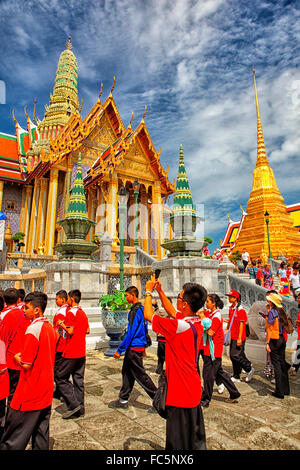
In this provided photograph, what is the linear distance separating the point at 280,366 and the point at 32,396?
3.45 m

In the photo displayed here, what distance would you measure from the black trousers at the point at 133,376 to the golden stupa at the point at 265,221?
20.4 meters

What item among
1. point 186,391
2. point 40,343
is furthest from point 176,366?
point 40,343

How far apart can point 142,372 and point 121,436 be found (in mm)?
904

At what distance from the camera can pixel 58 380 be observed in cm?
344

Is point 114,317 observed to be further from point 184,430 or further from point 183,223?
point 184,430

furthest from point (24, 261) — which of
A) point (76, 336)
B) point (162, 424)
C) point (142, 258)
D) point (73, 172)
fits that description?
point (162, 424)

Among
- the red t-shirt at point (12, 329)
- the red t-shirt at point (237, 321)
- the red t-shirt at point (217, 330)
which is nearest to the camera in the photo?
the red t-shirt at point (12, 329)

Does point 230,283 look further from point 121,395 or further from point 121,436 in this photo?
point 121,436

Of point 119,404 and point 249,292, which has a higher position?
point 249,292

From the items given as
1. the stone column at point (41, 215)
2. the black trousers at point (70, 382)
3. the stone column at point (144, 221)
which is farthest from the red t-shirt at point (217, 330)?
the stone column at point (144, 221)

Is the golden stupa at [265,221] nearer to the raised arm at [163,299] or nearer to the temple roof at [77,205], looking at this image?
the temple roof at [77,205]

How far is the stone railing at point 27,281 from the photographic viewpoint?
1005 centimetres

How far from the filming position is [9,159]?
20688 mm

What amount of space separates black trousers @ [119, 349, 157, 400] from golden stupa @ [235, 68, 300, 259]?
2045 cm
